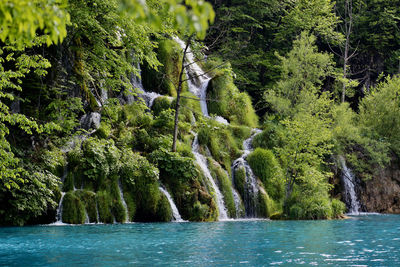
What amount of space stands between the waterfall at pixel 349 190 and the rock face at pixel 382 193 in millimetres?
609

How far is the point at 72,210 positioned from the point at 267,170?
28.9 ft

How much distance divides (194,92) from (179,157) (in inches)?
314

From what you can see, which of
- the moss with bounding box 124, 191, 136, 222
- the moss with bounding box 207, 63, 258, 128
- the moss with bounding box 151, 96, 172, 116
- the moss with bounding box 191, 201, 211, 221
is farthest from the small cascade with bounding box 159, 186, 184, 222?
the moss with bounding box 207, 63, 258, 128

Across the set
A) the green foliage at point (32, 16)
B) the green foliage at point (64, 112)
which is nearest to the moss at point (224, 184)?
the green foliage at point (64, 112)

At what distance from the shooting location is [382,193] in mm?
23797

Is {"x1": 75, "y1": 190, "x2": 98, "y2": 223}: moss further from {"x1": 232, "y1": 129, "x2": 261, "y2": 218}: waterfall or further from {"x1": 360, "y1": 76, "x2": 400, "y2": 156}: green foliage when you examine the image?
{"x1": 360, "y1": 76, "x2": 400, "y2": 156}: green foliage

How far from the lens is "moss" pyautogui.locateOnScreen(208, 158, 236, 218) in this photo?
17.0m

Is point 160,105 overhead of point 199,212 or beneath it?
overhead

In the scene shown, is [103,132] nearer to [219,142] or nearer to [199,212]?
[199,212]

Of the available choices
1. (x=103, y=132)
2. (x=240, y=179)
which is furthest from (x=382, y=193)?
(x=103, y=132)

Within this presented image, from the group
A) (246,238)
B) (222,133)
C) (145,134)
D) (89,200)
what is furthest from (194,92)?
(246,238)

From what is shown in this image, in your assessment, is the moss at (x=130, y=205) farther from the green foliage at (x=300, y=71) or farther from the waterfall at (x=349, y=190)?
the green foliage at (x=300, y=71)

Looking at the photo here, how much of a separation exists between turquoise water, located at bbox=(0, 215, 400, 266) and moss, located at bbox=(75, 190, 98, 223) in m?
1.41

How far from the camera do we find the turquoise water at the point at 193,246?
750cm
